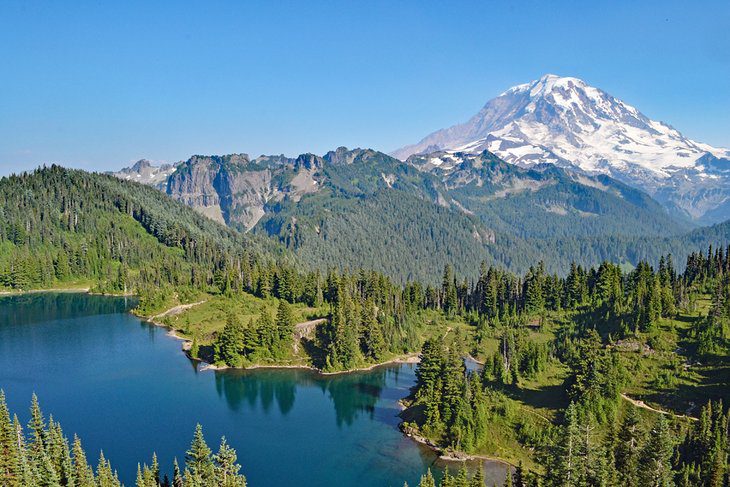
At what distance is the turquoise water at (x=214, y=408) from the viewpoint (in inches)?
4205

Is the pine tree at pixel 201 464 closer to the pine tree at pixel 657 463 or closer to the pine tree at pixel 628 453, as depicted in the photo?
the pine tree at pixel 628 453

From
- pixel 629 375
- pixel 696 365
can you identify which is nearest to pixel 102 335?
pixel 629 375

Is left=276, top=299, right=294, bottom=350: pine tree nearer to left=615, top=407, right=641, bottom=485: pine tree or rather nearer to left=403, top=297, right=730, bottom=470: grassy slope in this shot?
left=403, top=297, right=730, bottom=470: grassy slope

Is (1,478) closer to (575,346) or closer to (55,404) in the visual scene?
(55,404)

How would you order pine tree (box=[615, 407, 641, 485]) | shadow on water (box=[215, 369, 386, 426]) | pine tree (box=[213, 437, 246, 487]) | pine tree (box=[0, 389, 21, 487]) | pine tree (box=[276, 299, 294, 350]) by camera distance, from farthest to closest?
pine tree (box=[276, 299, 294, 350])
shadow on water (box=[215, 369, 386, 426])
pine tree (box=[615, 407, 641, 485])
pine tree (box=[213, 437, 246, 487])
pine tree (box=[0, 389, 21, 487])

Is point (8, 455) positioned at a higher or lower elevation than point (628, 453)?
higher

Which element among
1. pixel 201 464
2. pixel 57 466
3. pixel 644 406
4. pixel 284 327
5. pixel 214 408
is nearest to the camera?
pixel 201 464

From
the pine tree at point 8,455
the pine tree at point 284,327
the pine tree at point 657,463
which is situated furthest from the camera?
the pine tree at point 284,327

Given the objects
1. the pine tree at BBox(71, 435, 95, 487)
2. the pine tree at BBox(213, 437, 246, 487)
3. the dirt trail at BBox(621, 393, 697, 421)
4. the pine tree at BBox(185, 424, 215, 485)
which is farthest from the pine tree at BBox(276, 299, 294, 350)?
the dirt trail at BBox(621, 393, 697, 421)

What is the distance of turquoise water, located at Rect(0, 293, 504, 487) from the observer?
4205 inches

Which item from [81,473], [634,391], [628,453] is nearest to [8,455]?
[81,473]

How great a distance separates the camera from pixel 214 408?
134m

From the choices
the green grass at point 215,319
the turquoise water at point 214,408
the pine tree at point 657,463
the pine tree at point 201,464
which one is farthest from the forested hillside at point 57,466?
the green grass at point 215,319

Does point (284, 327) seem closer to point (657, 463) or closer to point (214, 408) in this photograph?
point (214, 408)
